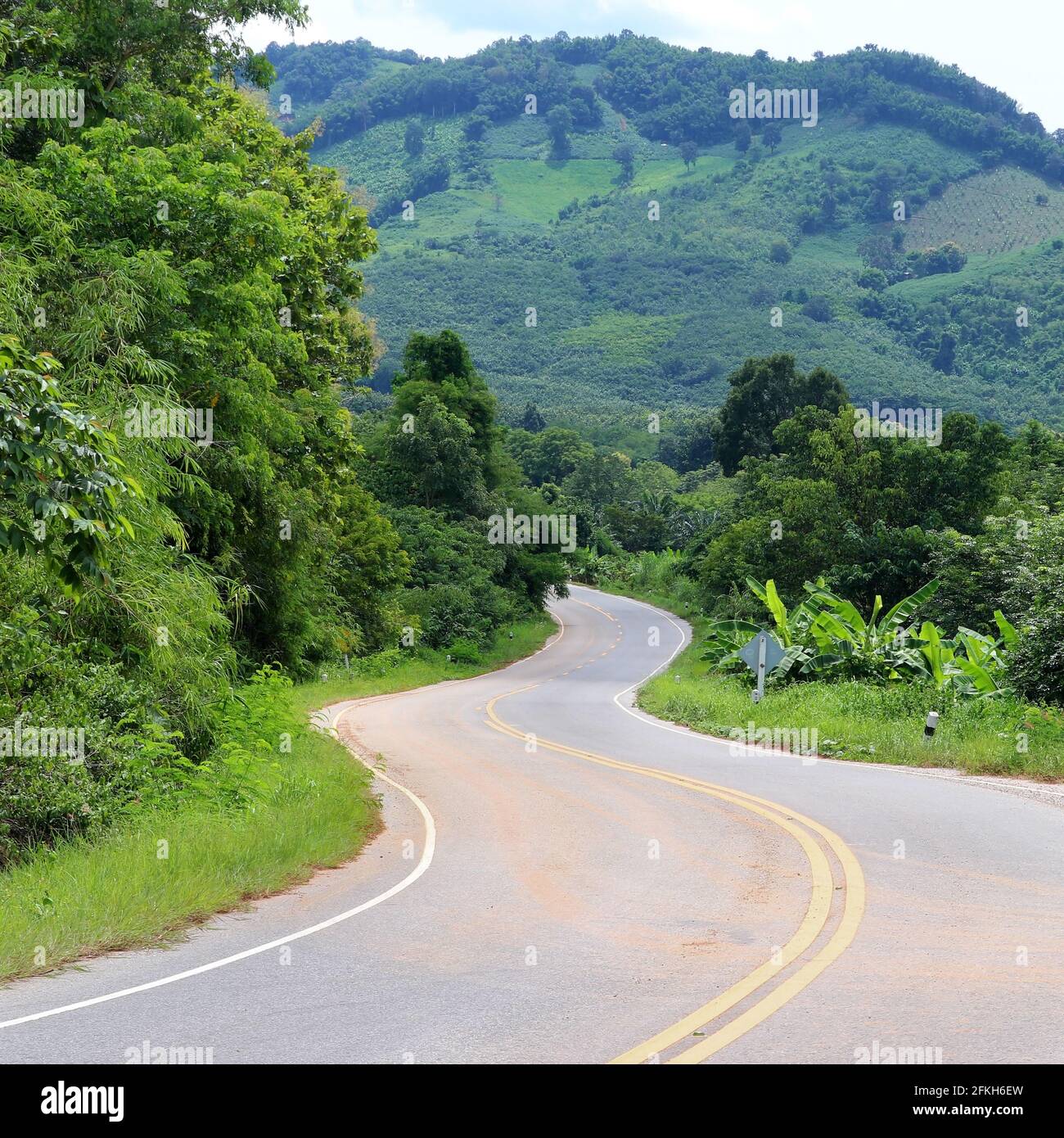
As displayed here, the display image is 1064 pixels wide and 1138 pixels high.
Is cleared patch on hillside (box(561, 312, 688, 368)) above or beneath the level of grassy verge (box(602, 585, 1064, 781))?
above

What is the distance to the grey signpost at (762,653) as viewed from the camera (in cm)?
2403

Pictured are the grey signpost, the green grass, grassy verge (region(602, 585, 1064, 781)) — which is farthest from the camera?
the grey signpost

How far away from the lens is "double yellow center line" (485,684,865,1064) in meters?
5.85

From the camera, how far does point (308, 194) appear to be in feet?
83.6

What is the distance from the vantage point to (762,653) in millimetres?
23984

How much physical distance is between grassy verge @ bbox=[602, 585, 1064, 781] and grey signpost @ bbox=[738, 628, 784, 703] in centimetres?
69

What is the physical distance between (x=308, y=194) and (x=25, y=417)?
62.4 ft

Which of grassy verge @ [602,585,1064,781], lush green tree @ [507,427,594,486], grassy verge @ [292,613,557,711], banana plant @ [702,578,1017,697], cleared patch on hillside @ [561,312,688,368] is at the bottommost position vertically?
grassy verge @ [292,613,557,711]

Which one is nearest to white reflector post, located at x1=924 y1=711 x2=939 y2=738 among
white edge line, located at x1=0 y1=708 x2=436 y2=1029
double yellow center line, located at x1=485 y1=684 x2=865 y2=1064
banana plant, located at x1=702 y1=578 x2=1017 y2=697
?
banana plant, located at x1=702 y1=578 x2=1017 y2=697

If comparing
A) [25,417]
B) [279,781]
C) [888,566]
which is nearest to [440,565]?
[888,566]

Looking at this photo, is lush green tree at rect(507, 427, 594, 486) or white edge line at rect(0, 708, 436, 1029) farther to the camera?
lush green tree at rect(507, 427, 594, 486)

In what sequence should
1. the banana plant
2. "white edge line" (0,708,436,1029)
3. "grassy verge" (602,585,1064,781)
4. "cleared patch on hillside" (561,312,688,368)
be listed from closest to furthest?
"white edge line" (0,708,436,1029), "grassy verge" (602,585,1064,781), the banana plant, "cleared patch on hillside" (561,312,688,368)

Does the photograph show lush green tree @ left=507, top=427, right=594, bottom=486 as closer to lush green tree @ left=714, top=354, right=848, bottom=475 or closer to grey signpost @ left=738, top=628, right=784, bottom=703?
lush green tree @ left=714, top=354, right=848, bottom=475

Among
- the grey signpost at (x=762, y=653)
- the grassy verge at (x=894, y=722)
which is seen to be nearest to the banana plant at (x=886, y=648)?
the grassy verge at (x=894, y=722)
